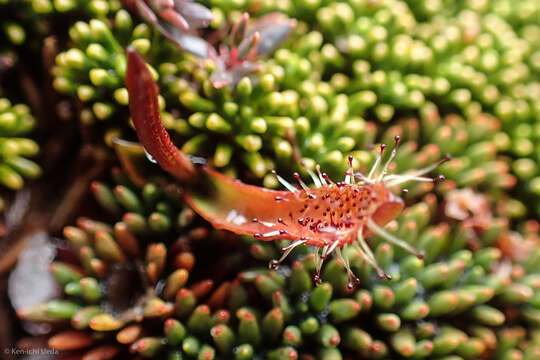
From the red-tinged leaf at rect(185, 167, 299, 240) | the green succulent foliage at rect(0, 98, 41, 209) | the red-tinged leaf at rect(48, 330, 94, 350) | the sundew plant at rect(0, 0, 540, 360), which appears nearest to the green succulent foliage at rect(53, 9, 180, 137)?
the sundew plant at rect(0, 0, 540, 360)

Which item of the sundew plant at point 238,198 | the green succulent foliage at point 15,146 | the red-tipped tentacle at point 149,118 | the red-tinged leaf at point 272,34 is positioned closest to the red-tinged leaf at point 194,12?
the sundew plant at point 238,198

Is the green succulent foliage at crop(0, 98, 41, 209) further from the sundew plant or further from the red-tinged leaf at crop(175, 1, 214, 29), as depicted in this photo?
the red-tinged leaf at crop(175, 1, 214, 29)

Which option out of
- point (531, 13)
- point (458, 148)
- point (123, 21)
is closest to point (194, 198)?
point (123, 21)

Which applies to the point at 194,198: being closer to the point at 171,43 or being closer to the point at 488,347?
the point at 171,43

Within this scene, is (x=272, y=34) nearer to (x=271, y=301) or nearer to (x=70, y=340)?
(x=271, y=301)

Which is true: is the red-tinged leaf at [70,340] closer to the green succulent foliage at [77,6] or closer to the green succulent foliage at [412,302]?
the green succulent foliage at [412,302]

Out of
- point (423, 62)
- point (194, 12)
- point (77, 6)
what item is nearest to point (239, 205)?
point (194, 12)
